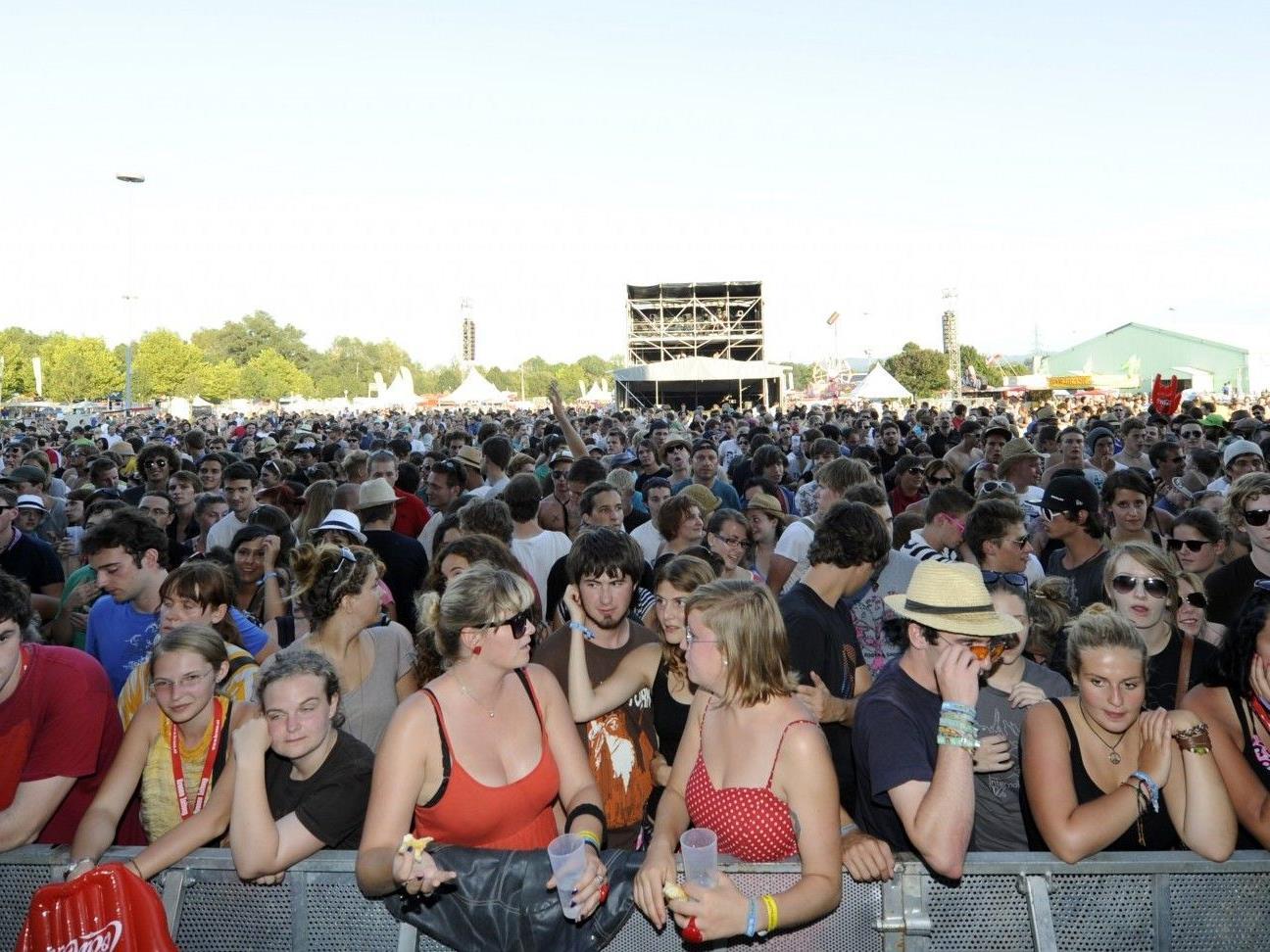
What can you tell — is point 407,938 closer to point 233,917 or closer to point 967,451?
point 233,917

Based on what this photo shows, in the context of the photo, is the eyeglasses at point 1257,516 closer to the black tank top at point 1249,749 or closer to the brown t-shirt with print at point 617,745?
the black tank top at point 1249,749

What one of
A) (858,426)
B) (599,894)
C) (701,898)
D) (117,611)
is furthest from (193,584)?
(858,426)

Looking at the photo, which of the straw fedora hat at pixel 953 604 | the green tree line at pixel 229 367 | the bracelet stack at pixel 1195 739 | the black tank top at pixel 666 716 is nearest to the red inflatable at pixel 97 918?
the black tank top at pixel 666 716

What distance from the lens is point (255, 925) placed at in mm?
2756

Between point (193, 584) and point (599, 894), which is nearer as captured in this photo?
point (599, 894)

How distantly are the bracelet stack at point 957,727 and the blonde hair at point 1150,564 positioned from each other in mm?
1773

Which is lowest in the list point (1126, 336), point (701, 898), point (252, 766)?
point (701, 898)

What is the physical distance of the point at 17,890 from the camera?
291 cm

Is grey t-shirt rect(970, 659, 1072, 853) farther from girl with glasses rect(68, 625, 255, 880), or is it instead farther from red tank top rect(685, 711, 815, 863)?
girl with glasses rect(68, 625, 255, 880)

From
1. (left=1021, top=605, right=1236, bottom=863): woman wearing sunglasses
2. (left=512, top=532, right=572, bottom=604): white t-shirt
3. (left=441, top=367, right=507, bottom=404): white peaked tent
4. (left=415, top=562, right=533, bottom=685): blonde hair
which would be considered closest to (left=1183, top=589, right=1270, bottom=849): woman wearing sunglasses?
(left=1021, top=605, right=1236, bottom=863): woman wearing sunglasses

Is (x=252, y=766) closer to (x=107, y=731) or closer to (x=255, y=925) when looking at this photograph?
(x=255, y=925)

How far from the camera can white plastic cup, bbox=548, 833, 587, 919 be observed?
241cm

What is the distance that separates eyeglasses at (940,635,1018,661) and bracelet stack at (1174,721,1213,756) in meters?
0.46

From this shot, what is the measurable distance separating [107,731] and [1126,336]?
80.7m
